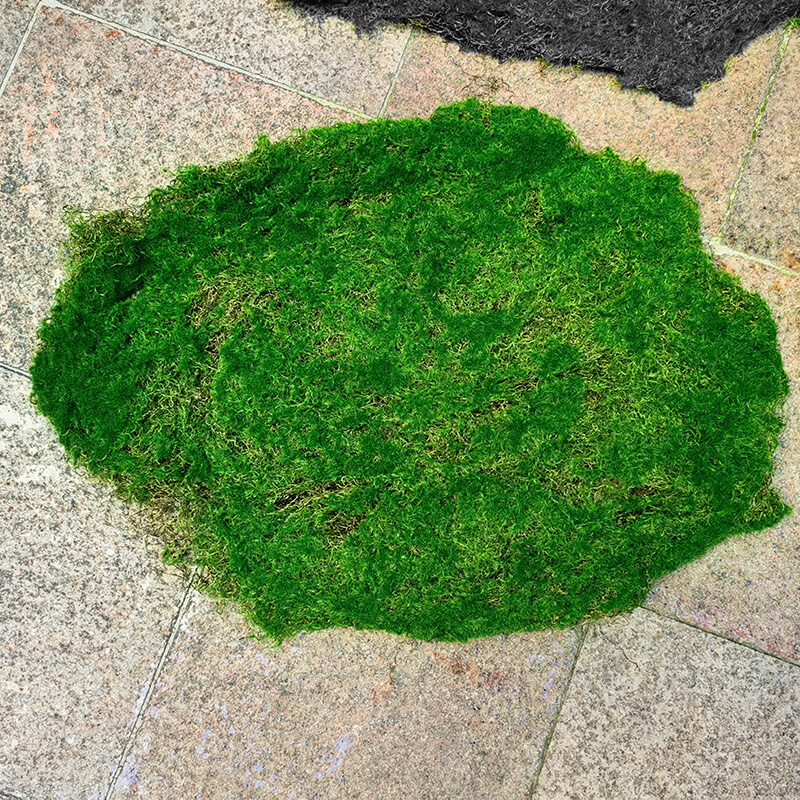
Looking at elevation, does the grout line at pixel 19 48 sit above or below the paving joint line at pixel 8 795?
above

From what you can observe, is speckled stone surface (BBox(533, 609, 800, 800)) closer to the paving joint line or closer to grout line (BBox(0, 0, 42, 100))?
the paving joint line

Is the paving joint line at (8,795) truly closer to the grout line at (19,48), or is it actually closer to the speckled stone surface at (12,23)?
the grout line at (19,48)

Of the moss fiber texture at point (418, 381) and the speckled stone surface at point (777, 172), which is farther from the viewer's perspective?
the speckled stone surface at point (777, 172)

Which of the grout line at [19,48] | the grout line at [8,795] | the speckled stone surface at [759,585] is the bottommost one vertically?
the grout line at [8,795]

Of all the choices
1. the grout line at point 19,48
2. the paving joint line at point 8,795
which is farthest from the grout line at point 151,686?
the grout line at point 19,48

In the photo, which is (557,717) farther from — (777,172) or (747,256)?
(777,172)

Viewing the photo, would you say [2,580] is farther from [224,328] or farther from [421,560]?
[421,560]
